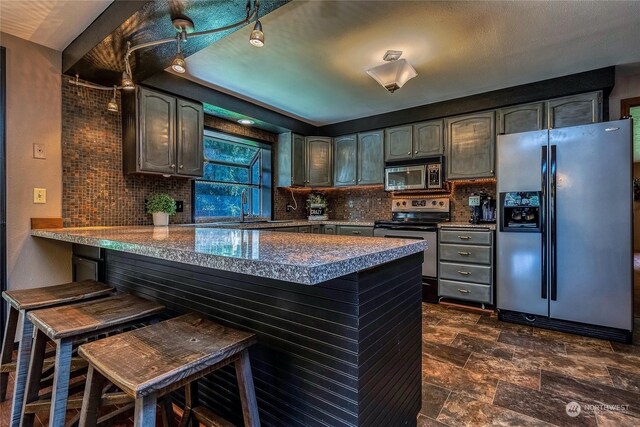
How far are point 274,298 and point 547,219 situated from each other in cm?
266

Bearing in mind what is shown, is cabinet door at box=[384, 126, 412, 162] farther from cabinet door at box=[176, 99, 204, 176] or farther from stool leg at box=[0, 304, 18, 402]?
stool leg at box=[0, 304, 18, 402]

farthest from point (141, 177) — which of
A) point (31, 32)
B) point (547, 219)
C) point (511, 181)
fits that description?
point (547, 219)

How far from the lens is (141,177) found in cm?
297

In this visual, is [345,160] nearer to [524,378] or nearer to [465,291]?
[465,291]

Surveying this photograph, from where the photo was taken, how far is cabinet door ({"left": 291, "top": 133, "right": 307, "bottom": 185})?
436 cm

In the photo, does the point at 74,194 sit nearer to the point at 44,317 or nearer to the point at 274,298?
A: the point at 44,317

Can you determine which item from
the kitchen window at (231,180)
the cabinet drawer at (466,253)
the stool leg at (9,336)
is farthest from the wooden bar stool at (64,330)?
the cabinet drawer at (466,253)

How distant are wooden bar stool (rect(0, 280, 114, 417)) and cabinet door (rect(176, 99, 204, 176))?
150cm

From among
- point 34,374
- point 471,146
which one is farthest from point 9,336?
point 471,146

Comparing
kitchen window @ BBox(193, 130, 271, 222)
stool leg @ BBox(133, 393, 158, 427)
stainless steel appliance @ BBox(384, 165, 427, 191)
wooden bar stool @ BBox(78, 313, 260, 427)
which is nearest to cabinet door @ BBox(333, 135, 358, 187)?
stainless steel appliance @ BBox(384, 165, 427, 191)

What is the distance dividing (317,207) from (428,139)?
189 cm

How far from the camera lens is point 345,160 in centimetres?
453

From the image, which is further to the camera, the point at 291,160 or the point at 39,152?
the point at 291,160

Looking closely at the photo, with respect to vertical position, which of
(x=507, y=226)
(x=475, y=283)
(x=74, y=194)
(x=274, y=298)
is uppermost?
(x=74, y=194)
